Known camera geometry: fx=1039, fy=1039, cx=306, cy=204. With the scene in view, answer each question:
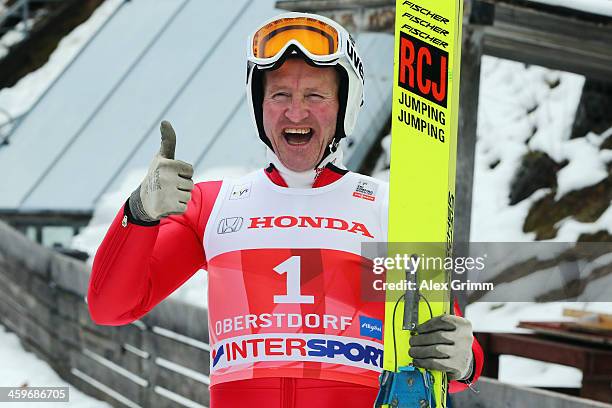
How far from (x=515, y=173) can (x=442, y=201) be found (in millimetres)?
9767

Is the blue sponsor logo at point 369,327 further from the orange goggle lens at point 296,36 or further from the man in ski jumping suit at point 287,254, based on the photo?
the orange goggle lens at point 296,36

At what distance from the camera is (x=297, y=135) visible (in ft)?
11.1

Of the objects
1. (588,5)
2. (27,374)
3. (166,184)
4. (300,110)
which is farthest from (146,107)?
(166,184)

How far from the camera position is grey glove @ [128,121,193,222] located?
119 inches

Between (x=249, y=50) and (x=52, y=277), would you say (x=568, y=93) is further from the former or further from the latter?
(x=249, y=50)

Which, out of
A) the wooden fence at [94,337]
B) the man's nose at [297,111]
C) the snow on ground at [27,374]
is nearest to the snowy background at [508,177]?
the snow on ground at [27,374]

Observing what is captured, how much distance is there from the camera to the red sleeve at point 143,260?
3.19 meters

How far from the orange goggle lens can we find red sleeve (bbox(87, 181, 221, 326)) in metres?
0.56

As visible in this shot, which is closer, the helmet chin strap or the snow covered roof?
the helmet chin strap

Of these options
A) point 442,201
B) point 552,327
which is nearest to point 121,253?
point 442,201

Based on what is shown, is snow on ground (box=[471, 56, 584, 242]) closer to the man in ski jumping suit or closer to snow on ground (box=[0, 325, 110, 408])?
snow on ground (box=[0, 325, 110, 408])

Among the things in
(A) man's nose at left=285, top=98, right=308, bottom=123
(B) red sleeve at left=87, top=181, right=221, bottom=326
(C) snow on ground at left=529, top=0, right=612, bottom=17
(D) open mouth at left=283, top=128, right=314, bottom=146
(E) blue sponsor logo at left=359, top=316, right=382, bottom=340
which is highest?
(C) snow on ground at left=529, top=0, right=612, bottom=17

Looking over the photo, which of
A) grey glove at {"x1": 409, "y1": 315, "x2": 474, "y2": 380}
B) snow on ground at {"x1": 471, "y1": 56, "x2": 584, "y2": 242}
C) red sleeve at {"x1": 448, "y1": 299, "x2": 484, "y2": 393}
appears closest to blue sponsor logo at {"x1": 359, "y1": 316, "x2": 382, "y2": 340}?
red sleeve at {"x1": 448, "y1": 299, "x2": 484, "y2": 393}

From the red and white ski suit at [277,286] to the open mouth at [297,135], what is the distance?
0.16 m
